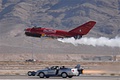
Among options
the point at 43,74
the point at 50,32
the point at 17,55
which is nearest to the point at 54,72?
the point at 43,74

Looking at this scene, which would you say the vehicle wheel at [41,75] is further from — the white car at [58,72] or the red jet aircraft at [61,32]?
the red jet aircraft at [61,32]

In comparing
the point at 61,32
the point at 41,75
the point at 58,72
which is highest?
the point at 61,32

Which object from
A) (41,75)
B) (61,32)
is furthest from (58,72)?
(61,32)

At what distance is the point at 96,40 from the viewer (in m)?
94.2

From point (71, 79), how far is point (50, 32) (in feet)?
81.4

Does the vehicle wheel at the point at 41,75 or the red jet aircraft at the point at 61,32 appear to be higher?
the red jet aircraft at the point at 61,32

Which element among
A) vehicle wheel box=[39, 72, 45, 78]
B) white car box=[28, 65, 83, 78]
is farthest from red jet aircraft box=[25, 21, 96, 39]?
vehicle wheel box=[39, 72, 45, 78]

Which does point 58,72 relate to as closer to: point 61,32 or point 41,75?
point 41,75

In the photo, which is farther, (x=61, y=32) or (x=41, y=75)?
(x=61, y=32)

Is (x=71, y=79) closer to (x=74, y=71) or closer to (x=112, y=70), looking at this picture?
(x=74, y=71)

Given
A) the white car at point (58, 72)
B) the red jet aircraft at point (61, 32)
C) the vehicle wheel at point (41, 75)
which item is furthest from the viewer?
the red jet aircraft at point (61, 32)

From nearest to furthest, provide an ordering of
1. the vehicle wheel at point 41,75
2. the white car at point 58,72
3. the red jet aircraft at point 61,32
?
1. the white car at point 58,72
2. the vehicle wheel at point 41,75
3. the red jet aircraft at point 61,32

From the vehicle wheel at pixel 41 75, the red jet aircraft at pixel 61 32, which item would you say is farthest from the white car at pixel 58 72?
the red jet aircraft at pixel 61 32

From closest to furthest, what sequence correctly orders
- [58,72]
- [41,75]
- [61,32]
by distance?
[41,75]
[58,72]
[61,32]
